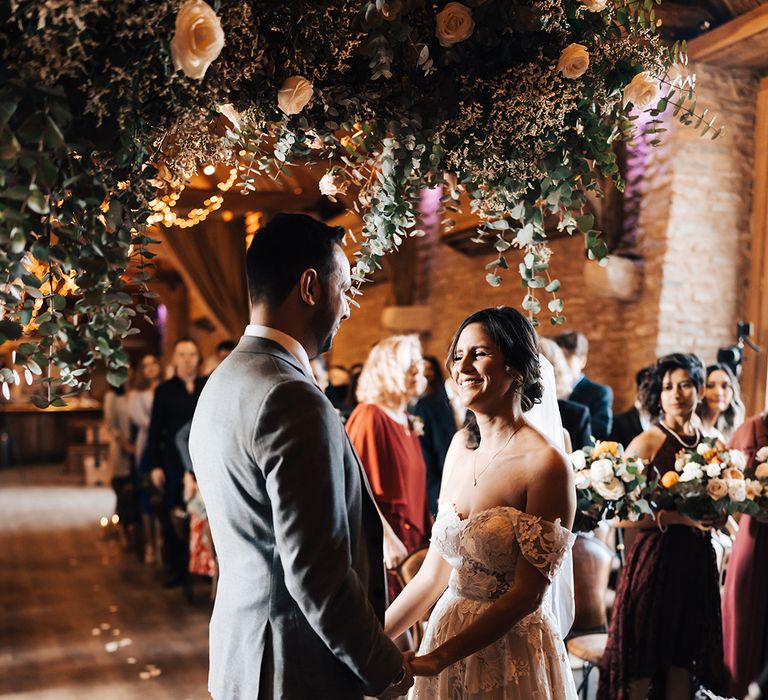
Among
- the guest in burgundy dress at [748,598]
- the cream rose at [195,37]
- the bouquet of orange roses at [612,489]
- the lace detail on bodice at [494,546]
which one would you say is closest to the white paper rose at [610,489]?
the bouquet of orange roses at [612,489]

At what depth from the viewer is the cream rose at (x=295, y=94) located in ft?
5.82

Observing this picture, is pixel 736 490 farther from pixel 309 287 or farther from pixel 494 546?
pixel 309 287

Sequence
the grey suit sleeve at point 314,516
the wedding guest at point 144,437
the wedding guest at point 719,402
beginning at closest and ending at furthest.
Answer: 1. the grey suit sleeve at point 314,516
2. the wedding guest at point 719,402
3. the wedding guest at point 144,437

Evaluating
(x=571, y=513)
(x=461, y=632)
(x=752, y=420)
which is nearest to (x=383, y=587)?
(x=461, y=632)

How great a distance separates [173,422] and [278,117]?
5066 millimetres

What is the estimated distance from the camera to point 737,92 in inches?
267

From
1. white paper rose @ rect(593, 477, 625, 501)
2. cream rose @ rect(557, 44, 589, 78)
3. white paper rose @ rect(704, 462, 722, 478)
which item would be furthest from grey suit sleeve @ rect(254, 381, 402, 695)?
white paper rose @ rect(704, 462, 722, 478)

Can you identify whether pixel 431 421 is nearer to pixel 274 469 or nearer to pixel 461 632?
pixel 461 632

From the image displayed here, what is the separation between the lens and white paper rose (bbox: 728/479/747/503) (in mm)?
3381

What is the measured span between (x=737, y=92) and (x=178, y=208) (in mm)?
5080

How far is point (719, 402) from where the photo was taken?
5098mm

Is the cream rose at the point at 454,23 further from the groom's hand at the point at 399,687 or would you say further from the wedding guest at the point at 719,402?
the wedding guest at the point at 719,402

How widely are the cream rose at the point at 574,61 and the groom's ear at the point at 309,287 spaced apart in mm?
697

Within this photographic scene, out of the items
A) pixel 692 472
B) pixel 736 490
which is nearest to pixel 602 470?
pixel 692 472
